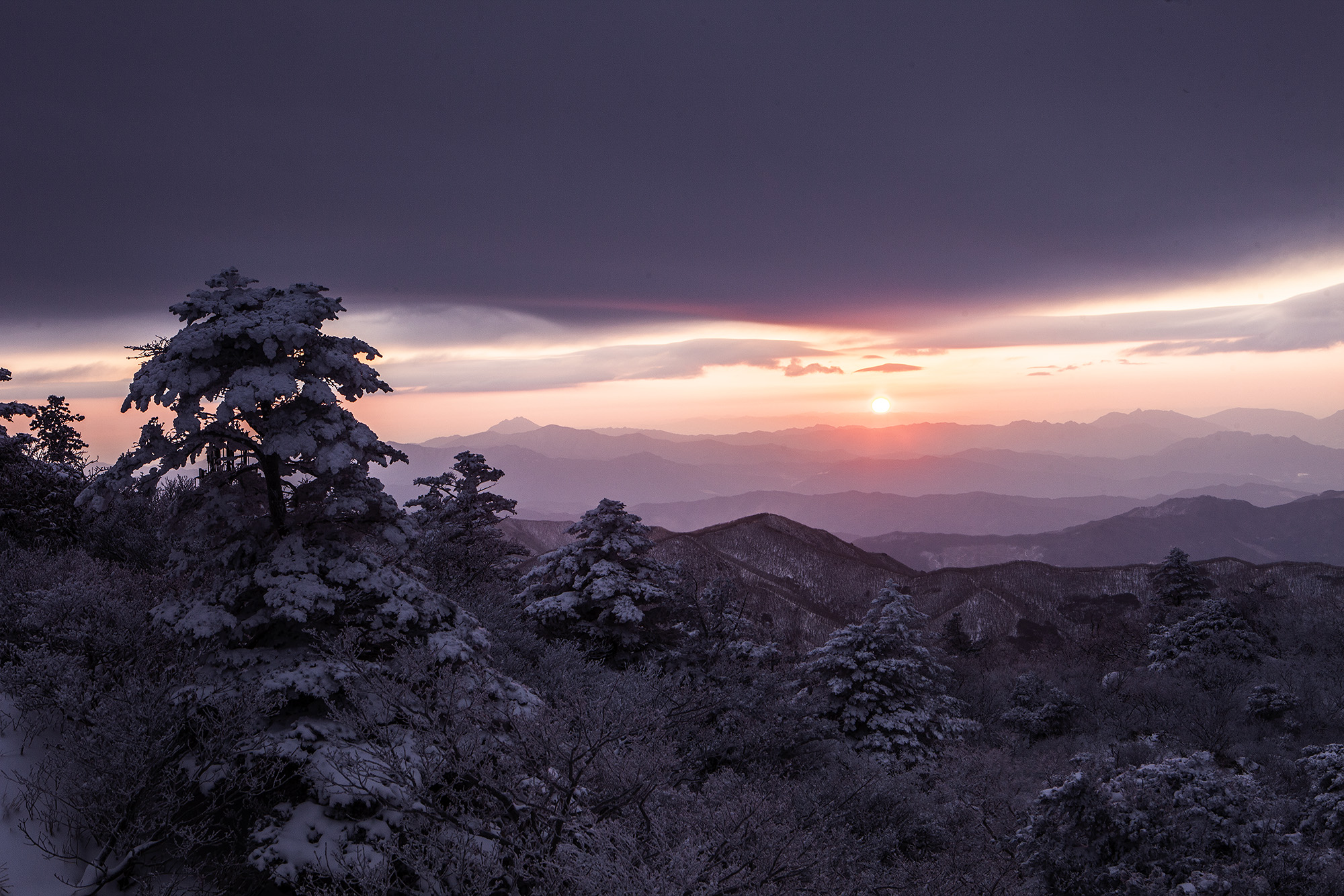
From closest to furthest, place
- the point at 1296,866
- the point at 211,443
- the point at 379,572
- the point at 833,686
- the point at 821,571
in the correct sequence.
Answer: the point at 211,443, the point at 379,572, the point at 1296,866, the point at 833,686, the point at 821,571

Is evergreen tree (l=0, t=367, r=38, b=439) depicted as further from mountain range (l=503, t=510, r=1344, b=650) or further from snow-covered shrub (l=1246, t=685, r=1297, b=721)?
mountain range (l=503, t=510, r=1344, b=650)

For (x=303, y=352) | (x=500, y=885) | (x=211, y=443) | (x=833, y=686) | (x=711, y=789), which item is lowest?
(x=833, y=686)

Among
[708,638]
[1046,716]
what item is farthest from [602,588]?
[1046,716]

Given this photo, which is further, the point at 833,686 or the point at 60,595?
the point at 833,686

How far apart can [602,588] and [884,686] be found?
11.3 meters

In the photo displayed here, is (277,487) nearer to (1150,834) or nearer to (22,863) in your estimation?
(22,863)

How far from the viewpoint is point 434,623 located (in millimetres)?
12172

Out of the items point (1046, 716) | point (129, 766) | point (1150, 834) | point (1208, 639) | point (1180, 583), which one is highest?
point (129, 766)

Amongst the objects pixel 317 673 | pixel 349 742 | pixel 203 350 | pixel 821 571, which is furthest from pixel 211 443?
pixel 821 571

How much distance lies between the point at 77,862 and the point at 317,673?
363 centimetres

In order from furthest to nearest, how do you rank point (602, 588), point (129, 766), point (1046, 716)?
point (1046, 716), point (602, 588), point (129, 766)

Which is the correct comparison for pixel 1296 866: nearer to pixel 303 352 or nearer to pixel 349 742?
pixel 349 742

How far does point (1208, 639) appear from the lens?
138ft

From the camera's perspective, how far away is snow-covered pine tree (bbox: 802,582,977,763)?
82.9 ft
